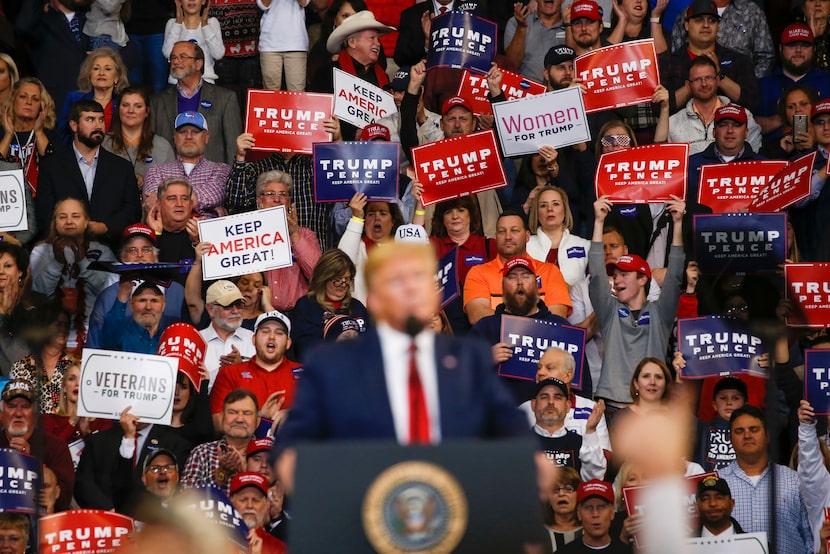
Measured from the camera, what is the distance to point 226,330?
10.0 meters

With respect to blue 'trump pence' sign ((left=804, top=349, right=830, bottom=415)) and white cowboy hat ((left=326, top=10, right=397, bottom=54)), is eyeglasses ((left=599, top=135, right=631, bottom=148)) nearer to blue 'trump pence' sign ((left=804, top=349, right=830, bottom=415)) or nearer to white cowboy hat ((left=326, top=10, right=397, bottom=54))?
white cowboy hat ((left=326, top=10, right=397, bottom=54))

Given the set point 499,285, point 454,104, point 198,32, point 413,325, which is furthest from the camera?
point 198,32

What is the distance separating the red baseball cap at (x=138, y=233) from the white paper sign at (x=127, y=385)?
1.32 meters

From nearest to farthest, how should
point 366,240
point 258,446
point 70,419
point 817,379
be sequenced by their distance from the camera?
point 258,446
point 817,379
point 70,419
point 366,240

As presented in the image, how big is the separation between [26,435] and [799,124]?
5.64 m

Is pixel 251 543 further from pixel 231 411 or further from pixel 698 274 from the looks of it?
pixel 698 274

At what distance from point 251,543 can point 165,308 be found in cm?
231

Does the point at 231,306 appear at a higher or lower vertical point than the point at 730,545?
higher

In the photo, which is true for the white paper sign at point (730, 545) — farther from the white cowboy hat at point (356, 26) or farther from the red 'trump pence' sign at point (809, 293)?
the white cowboy hat at point (356, 26)

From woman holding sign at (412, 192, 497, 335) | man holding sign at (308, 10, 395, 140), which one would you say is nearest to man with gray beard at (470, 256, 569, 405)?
woman holding sign at (412, 192, 497, 335)

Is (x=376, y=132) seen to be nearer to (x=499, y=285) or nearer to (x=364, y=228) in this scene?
(x=364, y=228)

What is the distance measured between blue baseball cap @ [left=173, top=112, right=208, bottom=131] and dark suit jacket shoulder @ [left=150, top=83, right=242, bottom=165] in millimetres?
527

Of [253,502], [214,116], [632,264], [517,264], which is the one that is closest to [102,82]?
[214,116]

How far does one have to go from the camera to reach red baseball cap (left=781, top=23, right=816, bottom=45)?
1225 cm
